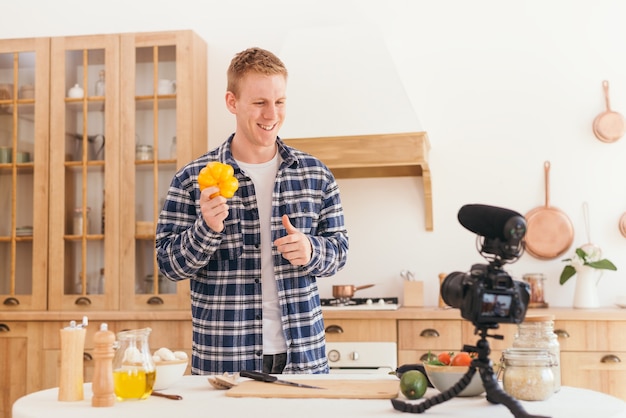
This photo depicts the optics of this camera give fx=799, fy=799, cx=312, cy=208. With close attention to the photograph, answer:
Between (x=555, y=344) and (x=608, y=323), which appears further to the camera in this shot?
(x=608, y=323)

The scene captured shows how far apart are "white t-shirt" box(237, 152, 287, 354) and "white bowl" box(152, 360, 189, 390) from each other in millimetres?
461

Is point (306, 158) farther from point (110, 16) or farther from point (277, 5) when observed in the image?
point (110, 16)

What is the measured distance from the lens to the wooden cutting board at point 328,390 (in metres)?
1.62

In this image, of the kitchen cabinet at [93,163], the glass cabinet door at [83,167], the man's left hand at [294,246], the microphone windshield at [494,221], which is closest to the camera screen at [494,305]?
the microphone windshield at [494,221]

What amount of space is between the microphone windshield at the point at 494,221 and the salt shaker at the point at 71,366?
80 cm

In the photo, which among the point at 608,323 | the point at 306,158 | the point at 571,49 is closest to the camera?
the point at 306,158

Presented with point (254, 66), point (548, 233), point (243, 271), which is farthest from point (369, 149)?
point (243, 271)

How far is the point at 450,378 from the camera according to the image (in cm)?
159

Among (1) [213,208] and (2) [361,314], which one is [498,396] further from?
(2) [361,314]

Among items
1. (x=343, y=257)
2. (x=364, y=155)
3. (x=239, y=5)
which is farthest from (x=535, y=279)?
(x=239, y=5)

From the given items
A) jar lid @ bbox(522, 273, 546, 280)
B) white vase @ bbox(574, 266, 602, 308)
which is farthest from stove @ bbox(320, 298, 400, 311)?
white vase @ bbox(574, 266, 602, 308)

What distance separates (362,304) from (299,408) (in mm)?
2311

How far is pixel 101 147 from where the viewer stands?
13.5ft

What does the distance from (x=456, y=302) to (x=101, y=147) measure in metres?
3.00
